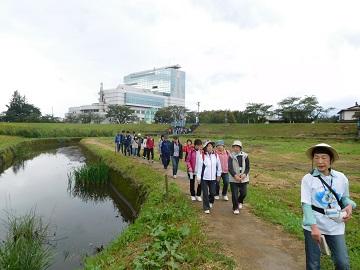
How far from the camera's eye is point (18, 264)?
586 cm

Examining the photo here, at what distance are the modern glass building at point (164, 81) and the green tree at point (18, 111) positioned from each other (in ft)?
252

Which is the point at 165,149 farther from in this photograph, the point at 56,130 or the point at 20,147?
the point at 56,130

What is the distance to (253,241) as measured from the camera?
20.5 ft

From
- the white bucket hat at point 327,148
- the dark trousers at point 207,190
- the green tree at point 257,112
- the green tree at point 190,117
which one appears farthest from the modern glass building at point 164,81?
the white bucket hat at point 327,148

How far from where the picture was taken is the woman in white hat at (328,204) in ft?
11.9

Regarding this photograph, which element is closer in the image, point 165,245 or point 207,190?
point 165,245

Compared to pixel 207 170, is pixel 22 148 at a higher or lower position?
lower

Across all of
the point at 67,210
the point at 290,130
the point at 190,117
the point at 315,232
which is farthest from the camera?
the point at 190,117

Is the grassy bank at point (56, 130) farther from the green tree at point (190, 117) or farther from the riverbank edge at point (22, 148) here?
the green tree at point (190, 117)

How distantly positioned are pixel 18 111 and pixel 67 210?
268 feet

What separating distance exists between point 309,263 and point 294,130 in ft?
160

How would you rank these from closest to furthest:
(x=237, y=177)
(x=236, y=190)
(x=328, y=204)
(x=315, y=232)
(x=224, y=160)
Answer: (x=315, y=232), (x=328, y=204), (x=237, y=177), (x=236, y=190), (x=224, y=160)

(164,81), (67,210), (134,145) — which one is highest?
(164,81)

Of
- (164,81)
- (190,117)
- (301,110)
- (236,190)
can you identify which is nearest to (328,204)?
(236,190)
